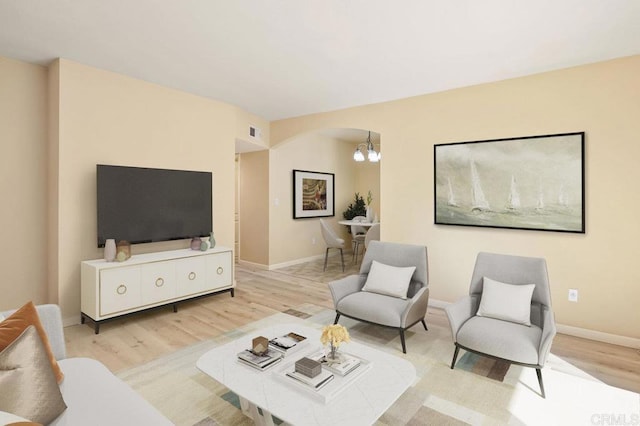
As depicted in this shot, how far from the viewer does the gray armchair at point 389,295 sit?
2.91 m

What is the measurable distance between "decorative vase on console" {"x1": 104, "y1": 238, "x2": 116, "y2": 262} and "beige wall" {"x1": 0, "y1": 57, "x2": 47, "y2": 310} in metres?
0.70

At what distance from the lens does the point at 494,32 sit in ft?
8.73

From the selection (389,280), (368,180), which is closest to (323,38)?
(389,280)

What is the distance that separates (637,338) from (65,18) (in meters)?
5.42

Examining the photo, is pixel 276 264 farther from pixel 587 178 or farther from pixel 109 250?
pixel 587 178

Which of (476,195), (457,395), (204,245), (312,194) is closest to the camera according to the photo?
(457,395)

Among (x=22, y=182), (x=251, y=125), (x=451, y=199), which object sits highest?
(x=251, y=125)

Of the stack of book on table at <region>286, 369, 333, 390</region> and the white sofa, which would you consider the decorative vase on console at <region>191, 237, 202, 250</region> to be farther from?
the stack of book on table at <region>286, 369, 333, 390</region>

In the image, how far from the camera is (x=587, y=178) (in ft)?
10.6

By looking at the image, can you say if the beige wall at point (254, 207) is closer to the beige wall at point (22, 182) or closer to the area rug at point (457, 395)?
the beige wall at point (22, 182)

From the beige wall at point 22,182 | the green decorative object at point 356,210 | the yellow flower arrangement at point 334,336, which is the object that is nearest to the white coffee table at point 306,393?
the yellow flower arrangement at point 334,336

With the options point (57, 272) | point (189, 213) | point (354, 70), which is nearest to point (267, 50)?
point (354, 70)

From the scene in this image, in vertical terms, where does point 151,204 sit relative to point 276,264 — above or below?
above

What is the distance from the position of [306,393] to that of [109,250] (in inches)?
109
